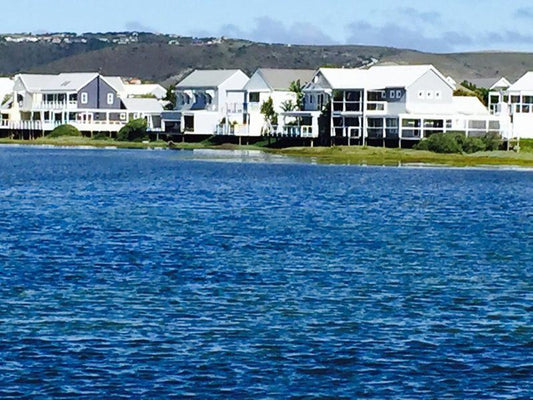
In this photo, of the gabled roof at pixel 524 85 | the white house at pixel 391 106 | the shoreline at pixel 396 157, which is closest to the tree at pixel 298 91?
the white house at pixel 391 106

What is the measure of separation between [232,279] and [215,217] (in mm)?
17800

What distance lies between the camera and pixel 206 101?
129 meters

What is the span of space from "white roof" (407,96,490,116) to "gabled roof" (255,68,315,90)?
18.7 m

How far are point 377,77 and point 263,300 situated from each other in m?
85.5

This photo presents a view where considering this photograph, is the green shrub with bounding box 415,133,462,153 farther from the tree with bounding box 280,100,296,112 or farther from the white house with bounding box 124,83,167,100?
the white house with bounding box 124,83,167,100

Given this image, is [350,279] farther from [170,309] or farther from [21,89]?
[21,89]

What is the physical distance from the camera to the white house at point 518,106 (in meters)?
102

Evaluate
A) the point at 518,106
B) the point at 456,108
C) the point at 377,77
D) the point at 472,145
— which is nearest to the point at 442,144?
the point at 472,145

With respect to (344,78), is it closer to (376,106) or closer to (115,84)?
(376,106)

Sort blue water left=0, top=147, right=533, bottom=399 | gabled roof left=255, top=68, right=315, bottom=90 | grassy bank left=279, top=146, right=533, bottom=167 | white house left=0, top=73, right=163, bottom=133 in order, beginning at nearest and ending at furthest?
blue water left=0, top=147, right=533, bottom=399 < grassy bank left=279, top=146, right=533, bottom=167 < gabled roof left=255, top=68, right=315, bottom=90 < white house left=0, top=73, right=163, bottom=133

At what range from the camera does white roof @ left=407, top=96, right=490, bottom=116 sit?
106m

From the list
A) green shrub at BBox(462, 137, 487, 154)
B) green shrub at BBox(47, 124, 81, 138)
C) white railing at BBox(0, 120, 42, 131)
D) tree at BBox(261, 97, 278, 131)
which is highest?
tree at BBox(261, 97, 278, 131)

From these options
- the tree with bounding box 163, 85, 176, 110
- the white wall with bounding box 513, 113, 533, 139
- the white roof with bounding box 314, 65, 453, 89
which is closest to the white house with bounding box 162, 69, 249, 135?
the tree with bounding box 163, 85, 176, 110

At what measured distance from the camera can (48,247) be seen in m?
35.7
